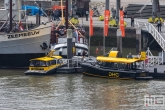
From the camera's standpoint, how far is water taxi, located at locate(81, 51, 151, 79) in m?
62.4

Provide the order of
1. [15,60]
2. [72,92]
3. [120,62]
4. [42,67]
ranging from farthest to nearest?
1. [15,60]
2. [42,67]
3. [120,62]
4. [72,92]

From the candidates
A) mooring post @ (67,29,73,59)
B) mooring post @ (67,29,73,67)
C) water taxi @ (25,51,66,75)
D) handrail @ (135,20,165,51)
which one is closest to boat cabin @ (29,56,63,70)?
water taxi @ (25,51,66,75)

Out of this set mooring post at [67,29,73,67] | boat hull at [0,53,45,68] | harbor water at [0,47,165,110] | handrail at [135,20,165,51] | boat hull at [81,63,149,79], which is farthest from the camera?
handrail at [135,20,165,51]

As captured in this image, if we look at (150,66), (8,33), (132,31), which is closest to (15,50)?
(8,33)

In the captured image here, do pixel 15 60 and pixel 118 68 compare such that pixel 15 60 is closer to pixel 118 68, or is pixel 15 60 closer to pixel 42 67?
pixel 42 67

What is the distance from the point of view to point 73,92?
58125mm

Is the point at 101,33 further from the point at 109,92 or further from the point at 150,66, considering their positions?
the point at 109,92

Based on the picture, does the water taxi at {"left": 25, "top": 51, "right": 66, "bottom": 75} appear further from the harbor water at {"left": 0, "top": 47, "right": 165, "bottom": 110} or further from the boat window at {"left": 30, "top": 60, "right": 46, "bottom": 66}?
the harbor water at {"left": 0, "top": 47, "right": 165, "bottom": 110}

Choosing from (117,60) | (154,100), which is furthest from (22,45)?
(154,100)

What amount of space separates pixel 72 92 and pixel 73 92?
0.19 ft

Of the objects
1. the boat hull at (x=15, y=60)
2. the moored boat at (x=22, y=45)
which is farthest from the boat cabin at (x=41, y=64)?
the moored boat at (x=22, y=45)

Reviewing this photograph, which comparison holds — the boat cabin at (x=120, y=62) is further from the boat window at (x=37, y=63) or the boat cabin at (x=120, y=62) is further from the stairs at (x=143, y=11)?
the stairs at (x=143, y=11)

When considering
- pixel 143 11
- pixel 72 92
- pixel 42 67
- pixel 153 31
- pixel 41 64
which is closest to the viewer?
pixel 72 92

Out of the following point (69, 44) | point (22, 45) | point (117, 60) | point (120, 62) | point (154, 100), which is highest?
point (69, 44)
